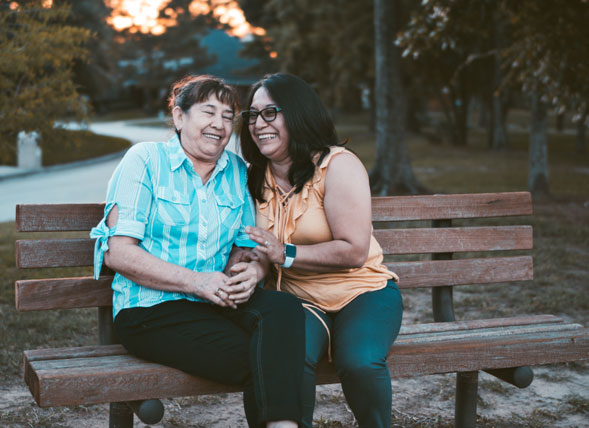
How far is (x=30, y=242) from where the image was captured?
123 inches

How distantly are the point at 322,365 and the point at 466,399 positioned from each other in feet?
2.86

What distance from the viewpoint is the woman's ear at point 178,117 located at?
3190mm

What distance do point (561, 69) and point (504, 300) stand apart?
506 cm

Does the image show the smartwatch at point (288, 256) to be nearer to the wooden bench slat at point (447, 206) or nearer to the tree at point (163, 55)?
the wooden bench slat at point (447, 206)

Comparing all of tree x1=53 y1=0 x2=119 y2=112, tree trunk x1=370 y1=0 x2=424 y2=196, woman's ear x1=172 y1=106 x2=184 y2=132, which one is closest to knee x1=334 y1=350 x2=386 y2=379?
woman's ear x1=172 y1=106 x2=184 y2=132

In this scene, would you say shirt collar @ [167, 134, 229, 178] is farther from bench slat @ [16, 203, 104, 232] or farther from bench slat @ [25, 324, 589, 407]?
bench slat @ [25, 324, 589, 407]

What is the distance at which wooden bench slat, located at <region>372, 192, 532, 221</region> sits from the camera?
3736 millimetres

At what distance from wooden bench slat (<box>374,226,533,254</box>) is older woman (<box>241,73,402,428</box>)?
39 cm

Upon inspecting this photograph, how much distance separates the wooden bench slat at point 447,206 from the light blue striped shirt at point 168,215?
0.91m

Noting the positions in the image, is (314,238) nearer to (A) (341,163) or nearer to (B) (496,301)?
(A) (341,163)

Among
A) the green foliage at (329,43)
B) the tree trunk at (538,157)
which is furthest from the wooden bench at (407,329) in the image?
the green foliage at (329,43)

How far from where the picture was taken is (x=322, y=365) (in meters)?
2.92

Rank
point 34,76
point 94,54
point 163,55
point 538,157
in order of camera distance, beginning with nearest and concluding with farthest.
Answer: point 34,76
point 538,157
point 94,54
point 163,55

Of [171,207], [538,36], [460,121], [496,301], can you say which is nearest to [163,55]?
[460,121]
